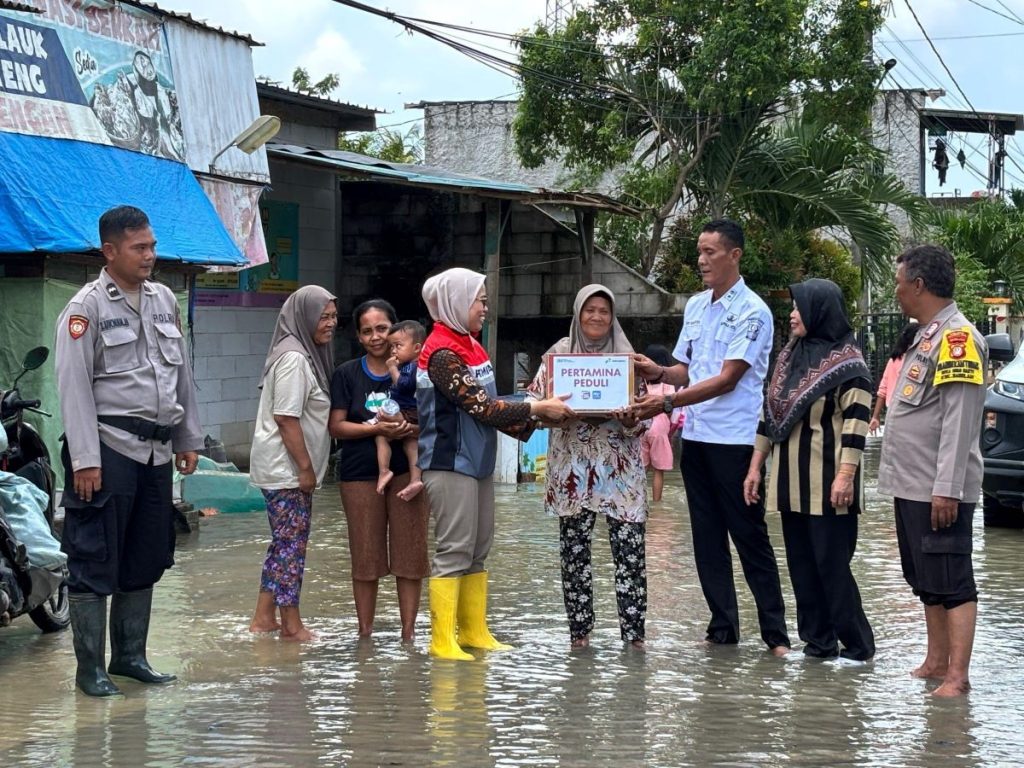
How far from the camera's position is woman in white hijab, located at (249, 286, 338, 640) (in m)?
6.97

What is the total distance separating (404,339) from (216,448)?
7.09 metres

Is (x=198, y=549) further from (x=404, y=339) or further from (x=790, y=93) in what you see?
(x=790, y=93)

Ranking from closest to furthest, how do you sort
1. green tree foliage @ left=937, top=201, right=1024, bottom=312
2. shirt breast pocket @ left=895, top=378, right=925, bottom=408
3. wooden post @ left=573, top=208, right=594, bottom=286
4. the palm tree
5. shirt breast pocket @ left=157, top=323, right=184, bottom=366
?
1. shirt breast pocket @ left=895, top=378, right=925, bottom=408
2. shirt breast pocket @ left=157, top=323, right=184, bottom=366
3. wooden post @ left=573, top=208, right=594, bottom=286
4. the palm tree
5. green tree foliage @ left=937, top=201, right=1024, bottom=312

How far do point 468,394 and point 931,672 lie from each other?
2445mm

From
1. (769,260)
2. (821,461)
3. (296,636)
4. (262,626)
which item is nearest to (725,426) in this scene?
(821,461)

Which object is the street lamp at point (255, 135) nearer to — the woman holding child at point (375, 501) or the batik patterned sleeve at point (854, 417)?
the woman holding child at point (375, 501)

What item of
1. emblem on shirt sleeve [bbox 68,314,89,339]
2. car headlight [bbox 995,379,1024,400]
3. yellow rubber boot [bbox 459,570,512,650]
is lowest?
yellow rubber boot [bbox 459,570,512,650]

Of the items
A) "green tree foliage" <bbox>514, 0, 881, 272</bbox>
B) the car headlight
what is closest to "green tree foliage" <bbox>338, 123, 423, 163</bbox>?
"green tree foliage" <bbox>514, 0, 881, 272</bbox>

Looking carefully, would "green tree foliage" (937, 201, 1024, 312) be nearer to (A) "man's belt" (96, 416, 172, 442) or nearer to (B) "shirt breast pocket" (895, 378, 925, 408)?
(B) "shirt breast pocket" (895, 378, 925, 408)

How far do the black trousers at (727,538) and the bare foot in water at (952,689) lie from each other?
97 cm

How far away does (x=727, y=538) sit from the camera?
6.95 meters

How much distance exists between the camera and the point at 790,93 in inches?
768

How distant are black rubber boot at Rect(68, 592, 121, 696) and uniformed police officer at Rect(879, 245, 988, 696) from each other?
3446 mm

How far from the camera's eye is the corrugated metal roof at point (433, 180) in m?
14.7
